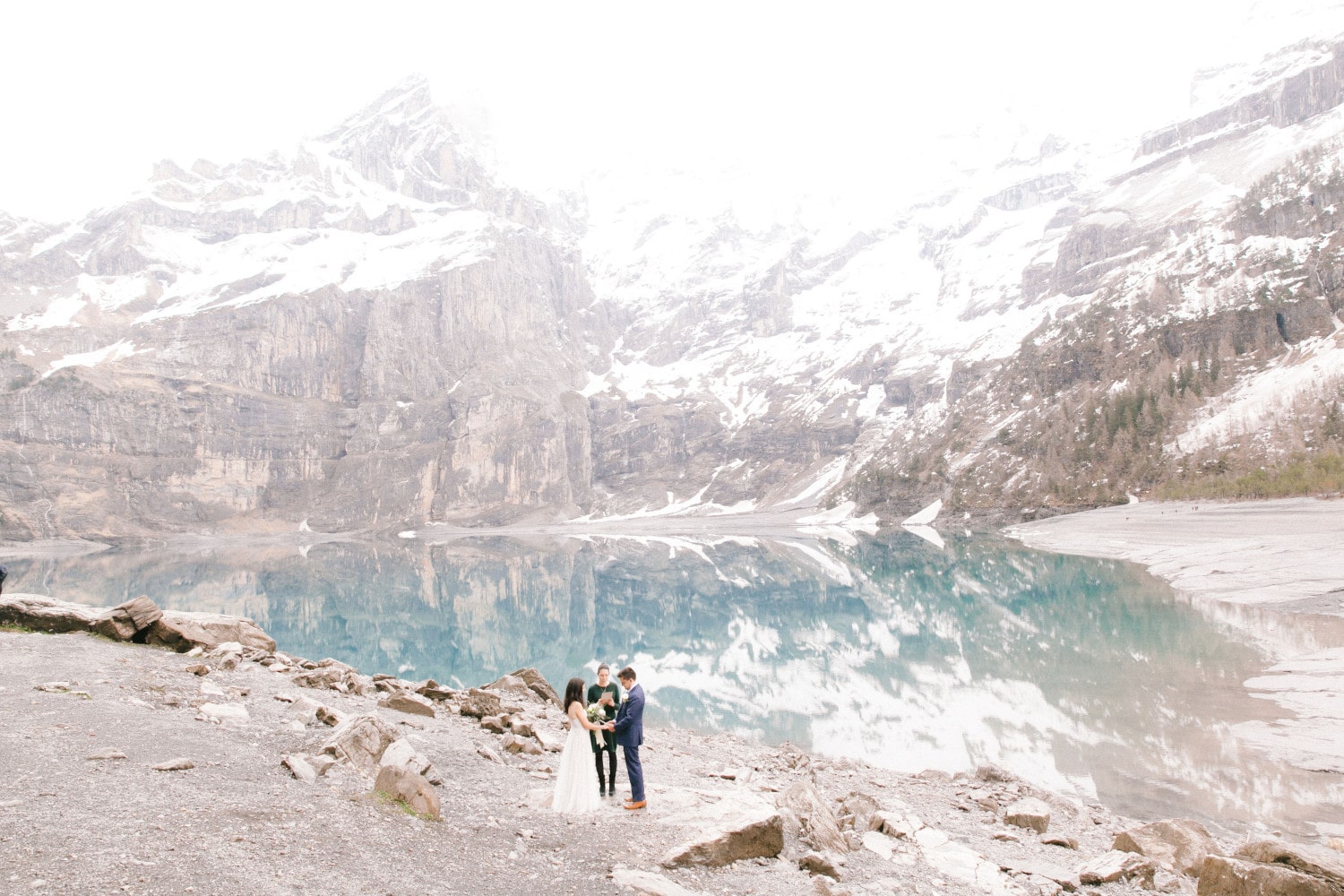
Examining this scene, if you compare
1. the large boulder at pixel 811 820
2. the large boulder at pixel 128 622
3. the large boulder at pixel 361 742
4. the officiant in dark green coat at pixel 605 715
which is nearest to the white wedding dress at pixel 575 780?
the officiant in dark green coat at pixel 605 715

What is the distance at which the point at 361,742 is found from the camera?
37.2 ft

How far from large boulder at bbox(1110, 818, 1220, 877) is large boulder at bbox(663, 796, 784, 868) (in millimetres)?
5648

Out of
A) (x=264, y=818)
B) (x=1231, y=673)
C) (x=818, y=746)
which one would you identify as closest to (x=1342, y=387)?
(x=1231, y=673)

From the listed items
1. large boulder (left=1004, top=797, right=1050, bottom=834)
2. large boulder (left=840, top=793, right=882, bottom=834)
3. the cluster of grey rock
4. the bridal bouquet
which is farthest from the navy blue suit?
the cluster of grey rock

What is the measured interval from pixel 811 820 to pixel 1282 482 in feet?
310

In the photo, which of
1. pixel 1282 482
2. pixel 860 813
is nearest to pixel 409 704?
pixel 860 813

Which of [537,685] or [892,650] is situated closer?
[537,685]

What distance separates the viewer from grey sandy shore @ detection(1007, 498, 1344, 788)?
794 inches

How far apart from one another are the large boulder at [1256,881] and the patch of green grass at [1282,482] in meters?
87.5

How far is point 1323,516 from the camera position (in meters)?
61.9

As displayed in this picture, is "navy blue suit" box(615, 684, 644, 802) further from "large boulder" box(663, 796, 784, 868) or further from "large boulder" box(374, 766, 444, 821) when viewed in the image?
"large boulder" box(374, 766, 444, 821)

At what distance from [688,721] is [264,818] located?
2077 cm

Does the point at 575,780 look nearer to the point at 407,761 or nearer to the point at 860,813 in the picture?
the point at 407,761

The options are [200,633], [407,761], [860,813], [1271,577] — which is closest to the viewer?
[407,761]
